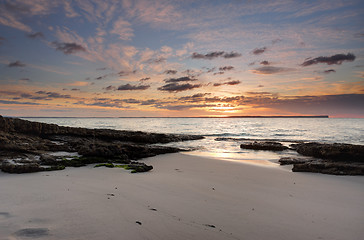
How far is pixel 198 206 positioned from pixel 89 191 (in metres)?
3.14

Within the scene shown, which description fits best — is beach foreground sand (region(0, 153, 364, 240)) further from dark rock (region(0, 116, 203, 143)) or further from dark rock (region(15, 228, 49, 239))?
dark rock (region(0, 116, 203, 143))

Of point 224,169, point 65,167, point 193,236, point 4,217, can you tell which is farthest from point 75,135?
point 193,236

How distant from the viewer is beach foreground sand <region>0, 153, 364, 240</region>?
157 inches

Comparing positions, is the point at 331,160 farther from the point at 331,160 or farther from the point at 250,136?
the point at 250,136

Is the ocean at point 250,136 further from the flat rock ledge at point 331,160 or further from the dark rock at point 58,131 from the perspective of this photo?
the dark rock at point 58,131

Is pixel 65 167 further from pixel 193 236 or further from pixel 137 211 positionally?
pixel 193 236

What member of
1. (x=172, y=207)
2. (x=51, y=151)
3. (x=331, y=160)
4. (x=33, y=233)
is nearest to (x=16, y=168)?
(x=51, y=151)

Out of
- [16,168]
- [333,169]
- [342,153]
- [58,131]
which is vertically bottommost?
[333,169]

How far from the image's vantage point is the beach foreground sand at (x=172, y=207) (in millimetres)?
3990

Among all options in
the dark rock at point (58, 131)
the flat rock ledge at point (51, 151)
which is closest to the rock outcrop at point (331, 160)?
the flat rock ledge at point (51, 151)

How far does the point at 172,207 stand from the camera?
5223mm

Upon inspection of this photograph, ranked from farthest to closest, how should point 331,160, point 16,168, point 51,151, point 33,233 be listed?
point 331,160
point 51,151
point 16,168
point 33,233

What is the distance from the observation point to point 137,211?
190 inches

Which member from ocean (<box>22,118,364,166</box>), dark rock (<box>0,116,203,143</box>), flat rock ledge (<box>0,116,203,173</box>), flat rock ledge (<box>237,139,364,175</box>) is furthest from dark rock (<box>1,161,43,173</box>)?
flat rock ledge (<box>237,139,364,175</box>)
